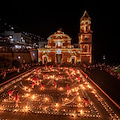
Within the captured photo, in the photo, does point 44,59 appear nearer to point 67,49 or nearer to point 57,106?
point 67,49

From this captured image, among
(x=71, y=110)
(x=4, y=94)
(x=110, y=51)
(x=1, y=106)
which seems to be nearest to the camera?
(x=71, y=110)

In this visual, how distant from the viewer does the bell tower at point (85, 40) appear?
33906 mm

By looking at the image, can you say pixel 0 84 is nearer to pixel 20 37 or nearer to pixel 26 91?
pixel 26 91

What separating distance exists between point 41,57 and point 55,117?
29.5m

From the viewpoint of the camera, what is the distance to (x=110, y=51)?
5828cm

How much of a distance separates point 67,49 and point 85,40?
6.64 meters

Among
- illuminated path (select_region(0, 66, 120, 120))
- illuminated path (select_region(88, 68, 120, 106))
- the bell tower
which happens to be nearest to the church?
the bell tower

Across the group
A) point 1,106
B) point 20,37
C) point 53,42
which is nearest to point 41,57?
point 53,42

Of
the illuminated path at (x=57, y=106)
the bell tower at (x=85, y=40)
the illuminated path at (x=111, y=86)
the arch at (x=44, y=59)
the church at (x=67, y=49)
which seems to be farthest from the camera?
the arch at (x=44, y=59)

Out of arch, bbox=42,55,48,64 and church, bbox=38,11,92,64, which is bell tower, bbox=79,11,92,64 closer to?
church, bbox=38,11,92,64

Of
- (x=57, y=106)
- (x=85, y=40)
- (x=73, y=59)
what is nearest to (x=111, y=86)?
(x=57, y=106)

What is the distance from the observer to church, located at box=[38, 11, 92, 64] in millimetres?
34281

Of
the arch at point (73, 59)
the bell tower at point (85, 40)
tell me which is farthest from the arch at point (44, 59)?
the bell tower at point (85, 40)

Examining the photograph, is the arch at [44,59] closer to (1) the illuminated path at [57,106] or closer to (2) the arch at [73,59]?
(2) the arch at [73,59]
